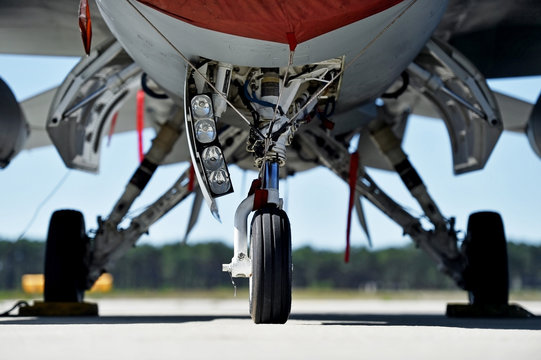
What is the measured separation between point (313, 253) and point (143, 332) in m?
64.5

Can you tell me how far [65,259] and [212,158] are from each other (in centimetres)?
394

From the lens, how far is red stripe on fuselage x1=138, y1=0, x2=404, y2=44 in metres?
5.35

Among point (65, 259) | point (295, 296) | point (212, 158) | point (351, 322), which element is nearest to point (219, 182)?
point (212, 158)

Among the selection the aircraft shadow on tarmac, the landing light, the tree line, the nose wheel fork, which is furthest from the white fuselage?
the tree line

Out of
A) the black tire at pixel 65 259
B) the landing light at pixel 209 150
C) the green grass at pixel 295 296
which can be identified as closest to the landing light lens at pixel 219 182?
the landing light at pixel 209 150

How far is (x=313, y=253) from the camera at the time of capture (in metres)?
68.9

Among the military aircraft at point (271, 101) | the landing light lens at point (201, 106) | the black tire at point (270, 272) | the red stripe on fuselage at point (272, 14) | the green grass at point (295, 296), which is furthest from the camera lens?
the green grass at point (295, 296)

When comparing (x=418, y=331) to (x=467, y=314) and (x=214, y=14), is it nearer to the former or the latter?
(x=214, y=14)

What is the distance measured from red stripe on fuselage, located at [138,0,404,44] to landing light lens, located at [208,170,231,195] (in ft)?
3.41

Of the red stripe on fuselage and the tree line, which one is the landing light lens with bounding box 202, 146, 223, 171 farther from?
the tree line

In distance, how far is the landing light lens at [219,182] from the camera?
568cm

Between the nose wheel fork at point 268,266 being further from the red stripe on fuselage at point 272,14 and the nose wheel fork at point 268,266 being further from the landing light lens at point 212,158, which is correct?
the red stripe on fuselage at point 272,14

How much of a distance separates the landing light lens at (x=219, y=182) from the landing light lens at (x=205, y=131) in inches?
10.7

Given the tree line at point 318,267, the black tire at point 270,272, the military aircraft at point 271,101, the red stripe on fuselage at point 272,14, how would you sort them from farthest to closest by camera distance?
1. the tree line at point 318,267
2. the military aircraft at point 271,101
3. the red stripe on fuselage at point 272,14
4. the black tire at point 270,272
